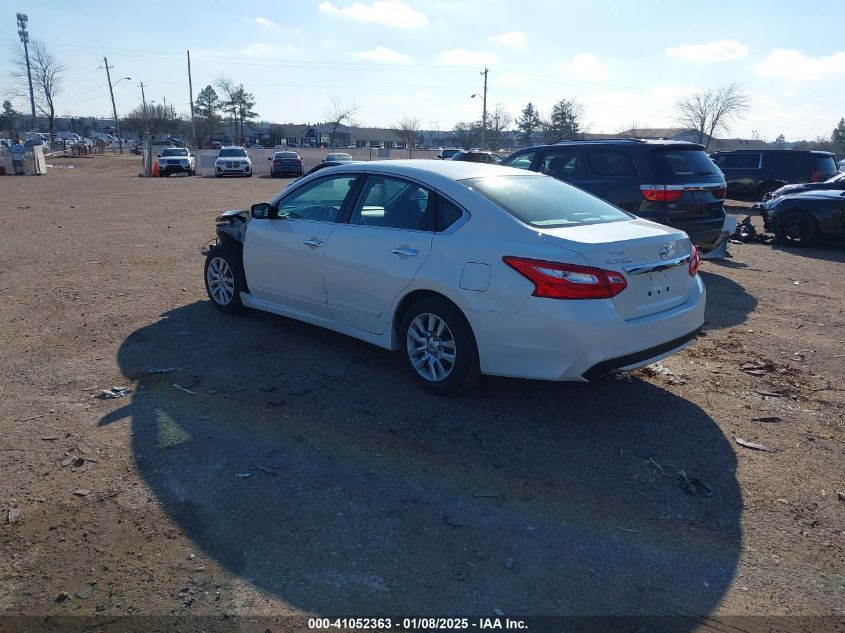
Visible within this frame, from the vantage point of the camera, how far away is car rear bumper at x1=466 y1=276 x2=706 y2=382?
154 inches

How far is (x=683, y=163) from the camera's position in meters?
8.24

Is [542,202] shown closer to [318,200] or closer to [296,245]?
[318,200]

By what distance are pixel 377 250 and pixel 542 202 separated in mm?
1269

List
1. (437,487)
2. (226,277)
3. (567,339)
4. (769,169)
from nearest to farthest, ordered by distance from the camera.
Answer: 1. (437,487)
2. (567,339)
3. (226,277)
4. (769,169)

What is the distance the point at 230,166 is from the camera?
3734 cm

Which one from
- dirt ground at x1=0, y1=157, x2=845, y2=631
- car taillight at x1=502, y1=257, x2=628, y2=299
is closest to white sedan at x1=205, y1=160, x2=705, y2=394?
car taillight at x1=502, y1=257, x2=628, y2=299

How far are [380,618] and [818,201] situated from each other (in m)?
12.4

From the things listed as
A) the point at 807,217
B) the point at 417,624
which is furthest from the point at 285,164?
the point at 417,624

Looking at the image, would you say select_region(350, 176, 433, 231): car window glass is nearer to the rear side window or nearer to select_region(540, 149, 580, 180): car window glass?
select_region(540, 149, 580, 180): car window glass

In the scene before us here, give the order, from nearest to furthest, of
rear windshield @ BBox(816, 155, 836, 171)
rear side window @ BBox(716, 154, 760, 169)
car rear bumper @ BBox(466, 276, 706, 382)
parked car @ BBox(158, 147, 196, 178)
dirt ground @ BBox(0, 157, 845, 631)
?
dirt ground @ BBox(0, 157, 845, 631)
car rear bumper @ BBox(466, 276, 706, 382)
rear windshield @ BBox(816, 155, 836, 171)
rear side window @ BBox(716, 154, 760, 169)
parked car @ BBox(158, 147, 196, 178)

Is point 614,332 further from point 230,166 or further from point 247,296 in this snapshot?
point 230,166

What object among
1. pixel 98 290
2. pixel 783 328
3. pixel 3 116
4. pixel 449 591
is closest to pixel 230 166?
pixel 98 290

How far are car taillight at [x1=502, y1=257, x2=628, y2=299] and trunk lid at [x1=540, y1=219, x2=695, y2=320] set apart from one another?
Answer: 0.06 meters

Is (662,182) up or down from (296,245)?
up
